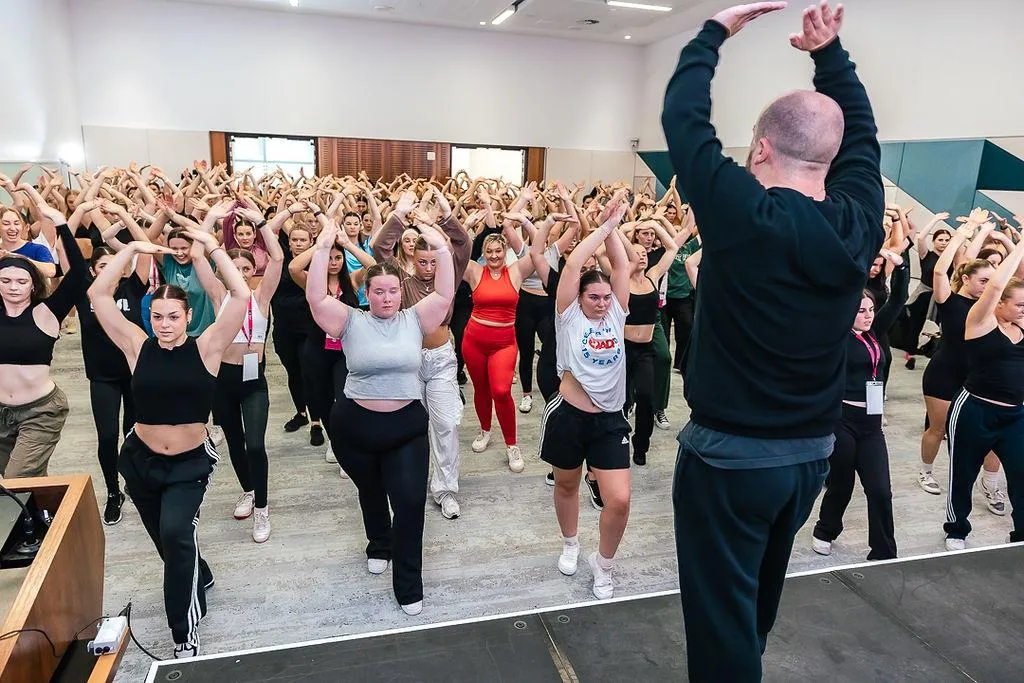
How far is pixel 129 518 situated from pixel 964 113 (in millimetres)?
9456

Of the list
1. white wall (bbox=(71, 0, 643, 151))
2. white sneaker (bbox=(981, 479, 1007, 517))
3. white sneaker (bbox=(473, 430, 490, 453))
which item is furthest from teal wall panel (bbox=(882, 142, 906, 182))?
white wall (bbox=(71, 0, 643, 151))

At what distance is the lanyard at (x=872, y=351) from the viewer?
3.26 metres

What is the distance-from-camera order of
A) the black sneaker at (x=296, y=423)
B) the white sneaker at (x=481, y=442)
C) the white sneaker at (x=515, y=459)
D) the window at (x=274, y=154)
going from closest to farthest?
the white sneaker at (x=515, y=459), the white sneaker at (x=481, y=442), the black sneaker at (x=296, y=423), the window at (x=274, y=154)

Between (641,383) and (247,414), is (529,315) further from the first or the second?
(247,414)

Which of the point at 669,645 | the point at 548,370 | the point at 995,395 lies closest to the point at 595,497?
the point at 548,370

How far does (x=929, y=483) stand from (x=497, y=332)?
3.01 metres

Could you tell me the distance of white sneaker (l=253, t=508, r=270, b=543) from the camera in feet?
11.5

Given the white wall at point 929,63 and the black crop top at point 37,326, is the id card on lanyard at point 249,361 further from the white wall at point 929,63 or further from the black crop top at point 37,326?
the white wall at point 929,63

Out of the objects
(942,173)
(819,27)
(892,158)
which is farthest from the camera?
(892,158)

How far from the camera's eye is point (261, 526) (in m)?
3.52

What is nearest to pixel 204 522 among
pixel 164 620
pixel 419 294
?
pixel 164 620

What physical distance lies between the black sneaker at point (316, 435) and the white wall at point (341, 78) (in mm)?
10442

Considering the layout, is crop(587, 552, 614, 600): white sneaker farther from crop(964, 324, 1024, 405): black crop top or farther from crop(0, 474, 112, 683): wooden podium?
crop(964, 324, 1024, 405): black crop top

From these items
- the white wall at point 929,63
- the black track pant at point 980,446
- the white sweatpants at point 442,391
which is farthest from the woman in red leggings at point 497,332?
the white wall at point 929,63
